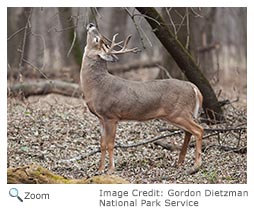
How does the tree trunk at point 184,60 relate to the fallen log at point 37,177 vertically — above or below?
above

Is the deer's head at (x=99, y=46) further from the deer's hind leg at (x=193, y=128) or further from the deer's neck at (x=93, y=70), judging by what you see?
the deer's hind leg at (x=193, y=128)

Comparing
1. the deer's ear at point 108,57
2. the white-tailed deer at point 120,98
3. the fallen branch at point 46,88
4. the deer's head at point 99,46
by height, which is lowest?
the fallen branch at point 46,88

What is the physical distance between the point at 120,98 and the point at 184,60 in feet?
6.48

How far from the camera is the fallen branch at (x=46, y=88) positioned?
12563 millimetres

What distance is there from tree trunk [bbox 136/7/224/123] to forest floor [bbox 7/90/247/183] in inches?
9.8

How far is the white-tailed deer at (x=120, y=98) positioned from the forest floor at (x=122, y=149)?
0.33 metres

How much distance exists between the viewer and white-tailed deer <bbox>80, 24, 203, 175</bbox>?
26.1 feet

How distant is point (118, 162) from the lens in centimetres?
841
